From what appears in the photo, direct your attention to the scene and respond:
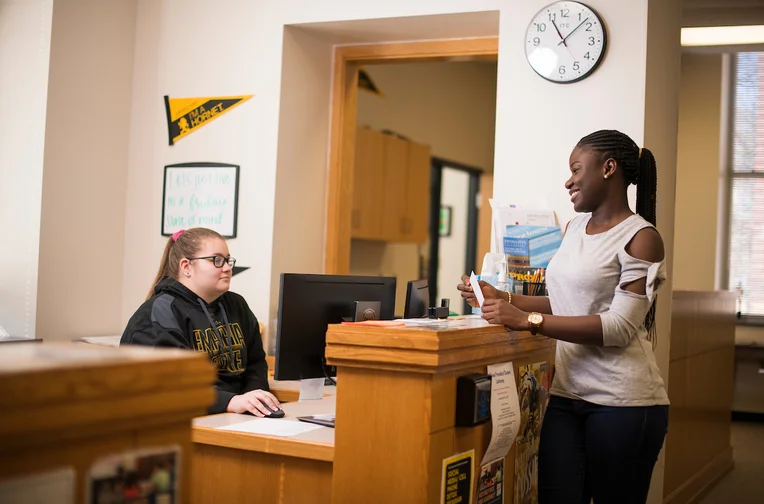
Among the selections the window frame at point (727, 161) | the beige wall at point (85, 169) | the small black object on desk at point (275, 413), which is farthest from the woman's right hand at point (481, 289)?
the window frame at point (727, 161)

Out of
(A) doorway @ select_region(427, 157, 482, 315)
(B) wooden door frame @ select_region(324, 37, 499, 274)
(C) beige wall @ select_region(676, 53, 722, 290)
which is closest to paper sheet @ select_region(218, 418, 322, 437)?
(B) wooden door frame @ select_region(324, 37, 499, 274)

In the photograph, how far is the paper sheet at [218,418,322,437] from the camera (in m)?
2.27

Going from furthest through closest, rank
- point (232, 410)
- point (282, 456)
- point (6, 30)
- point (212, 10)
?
point (212, 10)
point (6, 30)
point (232, 410)
point (282, 456)

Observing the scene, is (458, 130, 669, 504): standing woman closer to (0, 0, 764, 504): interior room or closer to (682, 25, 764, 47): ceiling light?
(0, 0, 764, 504): interior room

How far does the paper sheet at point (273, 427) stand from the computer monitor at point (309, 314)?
23 centimetres

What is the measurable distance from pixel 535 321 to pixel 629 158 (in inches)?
20.1

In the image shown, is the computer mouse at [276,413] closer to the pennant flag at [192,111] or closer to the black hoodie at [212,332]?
the black hoodie at [212,332]

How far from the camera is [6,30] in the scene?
13.2ft

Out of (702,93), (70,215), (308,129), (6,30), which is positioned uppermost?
(702,93)

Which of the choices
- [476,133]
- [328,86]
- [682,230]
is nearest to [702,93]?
[682,230]

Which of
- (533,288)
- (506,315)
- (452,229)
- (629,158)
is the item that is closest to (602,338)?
(506,315)

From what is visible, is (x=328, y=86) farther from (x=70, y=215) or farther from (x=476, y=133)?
(x=476, y=133)

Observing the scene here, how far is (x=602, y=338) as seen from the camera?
2.08 m

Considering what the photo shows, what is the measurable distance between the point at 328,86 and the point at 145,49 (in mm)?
971
